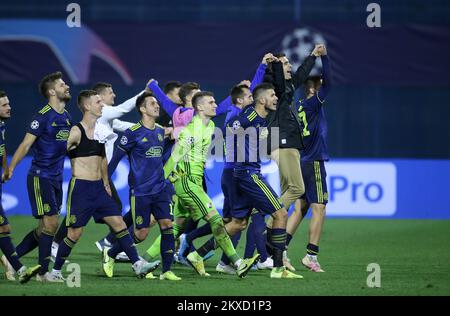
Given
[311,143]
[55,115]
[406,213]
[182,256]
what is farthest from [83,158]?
[406,213]

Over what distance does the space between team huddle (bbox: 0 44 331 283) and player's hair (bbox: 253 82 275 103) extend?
0.5 inches

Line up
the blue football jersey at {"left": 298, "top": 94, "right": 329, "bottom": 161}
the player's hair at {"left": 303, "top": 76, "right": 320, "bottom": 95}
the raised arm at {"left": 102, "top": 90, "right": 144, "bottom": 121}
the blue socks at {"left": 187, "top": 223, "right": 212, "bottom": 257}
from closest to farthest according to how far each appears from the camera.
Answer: the blue socks at {"left": 187, "top": 223, "right": 212, "bottom": 257}, the blue football jersey at {"left": 298, "top": 94, "right": 329, "bottom": 161}, the player's hair at {"left": 303, "top": 76, "right": 320, "bottom": 95}, the raised arm at {"left": 102, "top": 90, "right": 144, "bottom": 121}

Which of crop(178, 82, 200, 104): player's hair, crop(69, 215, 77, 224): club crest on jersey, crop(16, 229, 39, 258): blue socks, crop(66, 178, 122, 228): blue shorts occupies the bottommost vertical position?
crop(16, 229, 39, 258): blue socks

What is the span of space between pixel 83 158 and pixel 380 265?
3979mm

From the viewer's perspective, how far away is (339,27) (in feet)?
65.2

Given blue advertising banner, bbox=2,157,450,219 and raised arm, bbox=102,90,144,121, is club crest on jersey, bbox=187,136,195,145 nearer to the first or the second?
raised arm, bbox=102,90,144,121

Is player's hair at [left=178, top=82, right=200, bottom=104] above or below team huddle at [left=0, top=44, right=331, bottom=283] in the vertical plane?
above

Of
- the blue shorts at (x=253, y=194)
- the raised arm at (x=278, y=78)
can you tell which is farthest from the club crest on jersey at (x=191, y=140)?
the raised arm at (x=278, y=78)

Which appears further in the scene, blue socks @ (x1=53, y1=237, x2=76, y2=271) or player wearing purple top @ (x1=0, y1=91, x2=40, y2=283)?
blue socks @ (x1=53, y1=237, x2=76, y2=271)

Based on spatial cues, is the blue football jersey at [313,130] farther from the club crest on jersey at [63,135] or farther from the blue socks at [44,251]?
the blue socks at [44,251]

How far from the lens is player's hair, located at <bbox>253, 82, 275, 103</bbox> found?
36.8ft

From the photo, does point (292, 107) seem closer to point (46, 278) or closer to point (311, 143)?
point (311, 143)

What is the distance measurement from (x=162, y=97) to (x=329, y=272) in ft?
9.34

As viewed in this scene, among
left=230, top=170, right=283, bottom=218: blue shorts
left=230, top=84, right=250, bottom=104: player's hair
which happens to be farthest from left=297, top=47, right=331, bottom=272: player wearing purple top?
left=230, top=170, right=283, bottom=218: blue shorts
